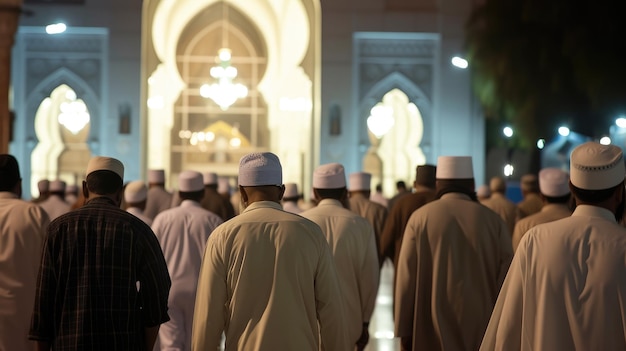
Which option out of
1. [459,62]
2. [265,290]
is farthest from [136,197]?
[459,62]

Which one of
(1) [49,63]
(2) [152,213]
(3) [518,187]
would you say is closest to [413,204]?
(2) [152,213]

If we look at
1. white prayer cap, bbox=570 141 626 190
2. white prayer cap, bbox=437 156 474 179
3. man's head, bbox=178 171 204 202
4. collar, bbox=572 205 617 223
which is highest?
white prayer cap, bbox=570 141 626 190

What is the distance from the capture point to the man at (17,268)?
705cm

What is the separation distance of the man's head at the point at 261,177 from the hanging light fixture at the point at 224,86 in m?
25.0

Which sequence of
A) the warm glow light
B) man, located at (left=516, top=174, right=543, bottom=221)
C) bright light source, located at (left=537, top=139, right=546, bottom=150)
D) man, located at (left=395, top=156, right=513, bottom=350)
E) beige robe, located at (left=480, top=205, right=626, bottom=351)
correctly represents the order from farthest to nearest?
1. the warm glow light
2. bright light source, located at (left=537, top=139, right=546, bottom=150)
3. man, located at (left=516, top=174, right=543, bottom=221)
4. man, located at (left=395, top=156, right=513, bottom=350)
5. beige robe, located at (left=480, top=205, right=626, bottom=351)

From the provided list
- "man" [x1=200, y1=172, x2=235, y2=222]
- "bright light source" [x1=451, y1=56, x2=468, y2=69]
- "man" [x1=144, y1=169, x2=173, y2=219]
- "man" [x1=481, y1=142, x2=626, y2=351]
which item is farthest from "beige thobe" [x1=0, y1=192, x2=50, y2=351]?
"bright light source" [x1=451, y1=56, x2=468, y2=69]

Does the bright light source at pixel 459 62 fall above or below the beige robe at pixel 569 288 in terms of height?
above

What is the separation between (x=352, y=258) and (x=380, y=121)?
2091 centimetres

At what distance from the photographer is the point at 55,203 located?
1353 centimetres

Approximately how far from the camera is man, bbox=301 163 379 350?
26.1 feet

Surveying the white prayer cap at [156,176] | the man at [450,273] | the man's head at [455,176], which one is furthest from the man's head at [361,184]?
the man at [450,273]

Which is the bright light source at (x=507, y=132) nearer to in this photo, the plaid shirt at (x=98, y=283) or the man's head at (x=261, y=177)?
the man's head at (x=261, y=177)

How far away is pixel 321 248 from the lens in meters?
5.14

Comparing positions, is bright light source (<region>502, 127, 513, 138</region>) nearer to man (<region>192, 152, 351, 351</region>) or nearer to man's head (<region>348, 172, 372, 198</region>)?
man's head (<region>348, 172, 372, 198</region>)
